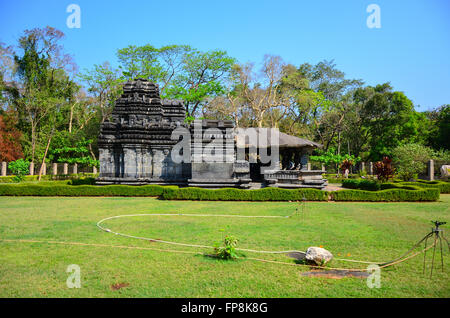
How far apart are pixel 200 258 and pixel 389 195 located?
11313mm

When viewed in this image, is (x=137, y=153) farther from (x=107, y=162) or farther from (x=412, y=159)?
(x=412, y=159)

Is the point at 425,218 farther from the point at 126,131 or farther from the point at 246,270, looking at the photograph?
the point at 126,131

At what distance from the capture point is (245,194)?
Result: 13039 millimetres

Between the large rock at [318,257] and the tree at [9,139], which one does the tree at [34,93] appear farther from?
the large rock at [318,257]

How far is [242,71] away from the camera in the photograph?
33312 mm

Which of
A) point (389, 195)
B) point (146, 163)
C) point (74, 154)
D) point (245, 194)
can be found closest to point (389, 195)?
Answer: point (389, 195)

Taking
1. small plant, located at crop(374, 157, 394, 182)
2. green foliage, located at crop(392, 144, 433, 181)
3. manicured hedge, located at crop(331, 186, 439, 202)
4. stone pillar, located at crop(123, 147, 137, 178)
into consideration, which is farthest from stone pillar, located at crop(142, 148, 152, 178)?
green foliage, located at crop(392, 144, 433, 181)

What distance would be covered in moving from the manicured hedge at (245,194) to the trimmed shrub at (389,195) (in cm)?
81

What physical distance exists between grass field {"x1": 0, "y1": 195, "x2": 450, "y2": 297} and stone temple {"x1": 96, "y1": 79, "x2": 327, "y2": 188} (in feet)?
23.9

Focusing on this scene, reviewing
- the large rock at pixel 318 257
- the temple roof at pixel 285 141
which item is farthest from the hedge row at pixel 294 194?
the large rock at pixel 318 257

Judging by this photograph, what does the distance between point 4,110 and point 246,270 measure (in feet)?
132

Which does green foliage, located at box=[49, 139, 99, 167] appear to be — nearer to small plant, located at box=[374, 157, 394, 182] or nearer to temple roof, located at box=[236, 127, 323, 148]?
temple roof, located at box=[236, 127, 323, 148]
